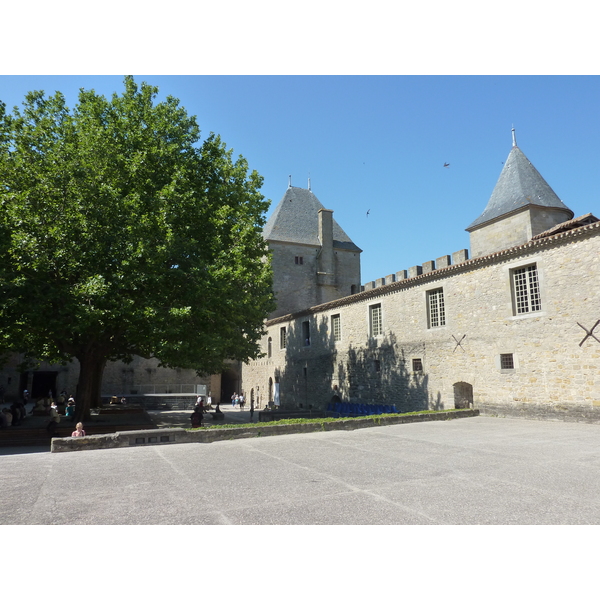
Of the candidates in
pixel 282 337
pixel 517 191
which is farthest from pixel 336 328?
pixel 517 191

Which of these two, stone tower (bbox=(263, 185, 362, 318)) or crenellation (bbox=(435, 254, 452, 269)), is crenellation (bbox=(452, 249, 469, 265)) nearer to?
crenellation (bbox=(435, 254, 452, 269))

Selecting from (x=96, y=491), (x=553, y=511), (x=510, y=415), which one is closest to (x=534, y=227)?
(x=510, y=415)

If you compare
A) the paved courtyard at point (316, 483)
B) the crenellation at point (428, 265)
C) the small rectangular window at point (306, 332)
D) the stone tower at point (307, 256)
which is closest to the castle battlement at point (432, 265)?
the crenellation at point (428, 265)

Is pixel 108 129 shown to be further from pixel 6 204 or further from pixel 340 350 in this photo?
pixel 340 350

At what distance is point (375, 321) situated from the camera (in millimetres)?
23562

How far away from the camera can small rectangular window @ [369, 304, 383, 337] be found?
2318 centimetres

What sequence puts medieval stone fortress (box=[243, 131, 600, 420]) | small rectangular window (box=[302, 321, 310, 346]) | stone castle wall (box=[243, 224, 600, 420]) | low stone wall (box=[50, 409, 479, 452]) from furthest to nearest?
small rectangular window (box=[302, 321, 310, 346]) < medieval stone fortress (box=[243, 131, 600, 420]) < stone castle wall (box=[243, 224, 600, 420]) < low stone wall (box=[50, 409, 479, 452])

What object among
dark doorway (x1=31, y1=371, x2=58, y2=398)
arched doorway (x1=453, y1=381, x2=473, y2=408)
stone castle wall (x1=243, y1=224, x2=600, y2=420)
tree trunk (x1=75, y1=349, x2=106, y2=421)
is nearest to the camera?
stone castle wall (x1=243, y1=224, x2=600, y2=420)

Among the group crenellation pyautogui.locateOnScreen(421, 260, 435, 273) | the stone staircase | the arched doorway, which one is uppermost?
crenellation pyautogui.locateOnScreen(421, 260, 435, 273)

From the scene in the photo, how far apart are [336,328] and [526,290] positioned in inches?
493

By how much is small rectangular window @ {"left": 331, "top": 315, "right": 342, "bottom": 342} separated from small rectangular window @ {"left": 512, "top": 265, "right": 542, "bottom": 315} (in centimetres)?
1150

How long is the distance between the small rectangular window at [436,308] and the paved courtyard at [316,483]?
9.18m

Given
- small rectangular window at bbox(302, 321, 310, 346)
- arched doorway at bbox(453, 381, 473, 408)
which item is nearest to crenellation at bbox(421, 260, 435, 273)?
small rectangular window at bbox(302, 321, 310, 346)

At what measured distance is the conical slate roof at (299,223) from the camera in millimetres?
38812
